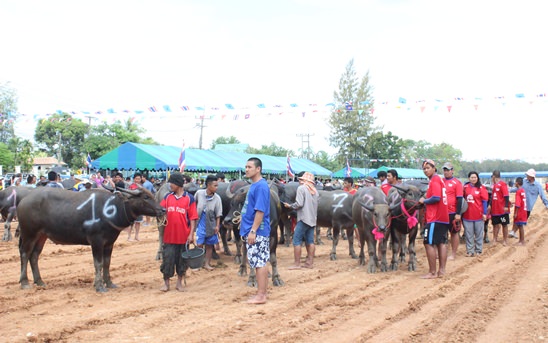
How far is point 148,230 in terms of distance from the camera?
18391mm

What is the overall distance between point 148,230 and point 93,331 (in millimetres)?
12811

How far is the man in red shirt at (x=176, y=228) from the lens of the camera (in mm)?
7930

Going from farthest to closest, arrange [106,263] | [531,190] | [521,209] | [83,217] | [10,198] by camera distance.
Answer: [531,190] < [521,209] < [10,198] < [106,263] < [83,217]

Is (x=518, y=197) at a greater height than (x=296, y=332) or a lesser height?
greater

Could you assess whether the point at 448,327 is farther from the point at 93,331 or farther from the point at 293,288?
the point at 93,331

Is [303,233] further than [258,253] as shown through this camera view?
Yes

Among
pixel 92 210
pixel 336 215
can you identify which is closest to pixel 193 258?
pixel 92 210

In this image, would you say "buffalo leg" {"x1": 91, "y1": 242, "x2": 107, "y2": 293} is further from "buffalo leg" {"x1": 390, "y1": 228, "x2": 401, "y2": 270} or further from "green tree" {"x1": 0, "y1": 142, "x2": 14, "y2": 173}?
→ "green tree" {"x1": 0, "y1": 142, "x2": 14, "y2": 173}

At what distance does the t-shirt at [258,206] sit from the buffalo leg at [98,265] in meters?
2.47

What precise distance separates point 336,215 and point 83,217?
246 inches

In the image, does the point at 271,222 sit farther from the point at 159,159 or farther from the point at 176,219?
the point at 159,159

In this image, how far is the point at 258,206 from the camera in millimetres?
7141

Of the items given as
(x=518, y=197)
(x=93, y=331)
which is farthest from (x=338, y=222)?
(x=93, y=331)

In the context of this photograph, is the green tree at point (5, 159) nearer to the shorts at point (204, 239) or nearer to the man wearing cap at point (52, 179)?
the man wearing cap at point (52, 179)
